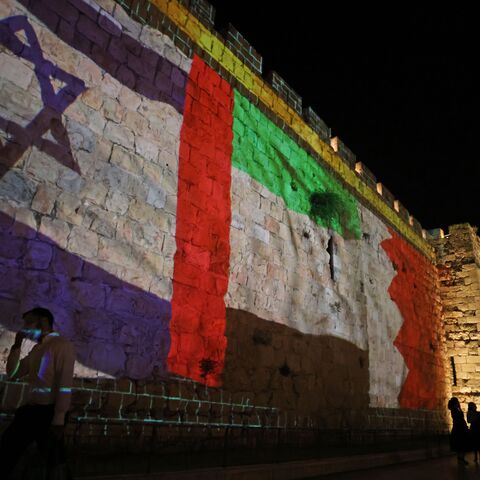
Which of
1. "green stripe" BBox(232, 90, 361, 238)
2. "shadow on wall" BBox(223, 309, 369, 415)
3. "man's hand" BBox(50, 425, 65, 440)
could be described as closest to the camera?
"man's hand" BBox(50, 425, 65, 440)

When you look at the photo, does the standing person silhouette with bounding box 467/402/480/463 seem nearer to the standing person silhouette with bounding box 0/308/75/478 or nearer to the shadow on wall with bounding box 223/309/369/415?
the shadow on wall with bounding box 223/309/369/415

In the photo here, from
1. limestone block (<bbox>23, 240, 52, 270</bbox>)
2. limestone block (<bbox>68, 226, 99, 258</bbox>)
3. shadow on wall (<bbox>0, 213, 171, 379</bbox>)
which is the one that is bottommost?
shadow on wall (<bbox>0, 213, 171, 379</bbox>)

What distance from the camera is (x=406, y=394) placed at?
30.3 ft

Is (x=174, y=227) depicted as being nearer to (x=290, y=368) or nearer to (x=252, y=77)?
(x=290, y=368)

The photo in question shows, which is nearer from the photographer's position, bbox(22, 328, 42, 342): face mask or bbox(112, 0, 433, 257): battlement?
bbox(22, 328, 42, 342): face mask

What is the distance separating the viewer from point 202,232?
16.8ft

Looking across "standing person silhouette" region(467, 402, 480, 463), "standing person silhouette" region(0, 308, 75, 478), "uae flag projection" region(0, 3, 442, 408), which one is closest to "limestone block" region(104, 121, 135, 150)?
"uae flag projection" region(0, 3, 442, 408)

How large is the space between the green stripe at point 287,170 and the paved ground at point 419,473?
12.6 feet

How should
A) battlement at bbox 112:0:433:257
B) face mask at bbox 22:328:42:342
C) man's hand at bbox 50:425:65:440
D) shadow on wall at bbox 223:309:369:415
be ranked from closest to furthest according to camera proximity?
1. man's hand at bbox 50:425:65:440
2. face mask at bbox 22:328:42:342
3. shadow on wall at bbox 223:309:369:415
4. battlement at bbox 112:0:433:257

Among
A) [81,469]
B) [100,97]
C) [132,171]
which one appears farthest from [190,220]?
[81,469]

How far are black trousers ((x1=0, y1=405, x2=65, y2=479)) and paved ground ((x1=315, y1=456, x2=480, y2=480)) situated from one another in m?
2.96

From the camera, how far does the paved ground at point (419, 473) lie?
15.2ft

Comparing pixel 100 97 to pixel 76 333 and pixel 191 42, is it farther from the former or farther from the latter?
pixel 76 333

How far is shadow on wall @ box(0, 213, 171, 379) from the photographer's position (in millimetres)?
3387
